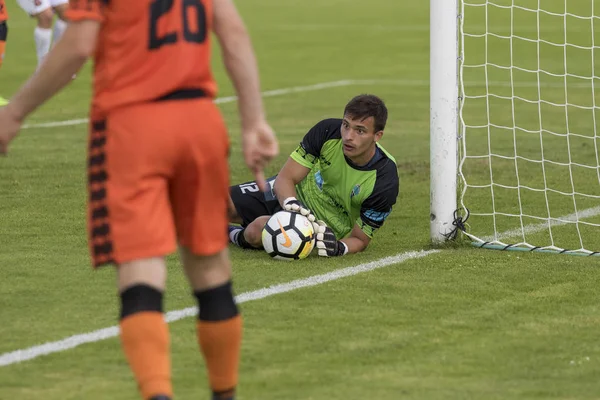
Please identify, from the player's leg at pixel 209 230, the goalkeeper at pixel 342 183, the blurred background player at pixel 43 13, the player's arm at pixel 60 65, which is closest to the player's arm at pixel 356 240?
the goalkeeper at pixel 342 183

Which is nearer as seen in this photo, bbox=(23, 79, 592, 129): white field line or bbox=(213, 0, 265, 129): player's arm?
bbox=(213, 0, 265, 129): player's arm

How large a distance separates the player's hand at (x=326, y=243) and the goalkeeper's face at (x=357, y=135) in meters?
0.48

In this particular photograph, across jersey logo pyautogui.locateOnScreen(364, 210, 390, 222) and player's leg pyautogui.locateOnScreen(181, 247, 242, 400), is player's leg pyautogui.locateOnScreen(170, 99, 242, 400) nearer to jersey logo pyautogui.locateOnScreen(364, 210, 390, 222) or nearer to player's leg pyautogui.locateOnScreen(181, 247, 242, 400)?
player's leg pyautogui.locateOnScreen(181, 247, 242, 400)

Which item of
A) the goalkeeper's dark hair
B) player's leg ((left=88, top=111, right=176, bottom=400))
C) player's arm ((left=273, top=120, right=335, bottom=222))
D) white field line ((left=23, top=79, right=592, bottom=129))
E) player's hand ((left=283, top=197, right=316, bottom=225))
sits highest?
player's leg ((left=88, top=111, right=176, bottom=400))

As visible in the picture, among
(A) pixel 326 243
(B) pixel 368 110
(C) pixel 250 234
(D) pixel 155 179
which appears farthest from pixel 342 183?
(D) pixel 155 179

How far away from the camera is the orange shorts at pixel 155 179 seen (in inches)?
152

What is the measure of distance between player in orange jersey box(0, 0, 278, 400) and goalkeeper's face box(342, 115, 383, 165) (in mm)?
3217

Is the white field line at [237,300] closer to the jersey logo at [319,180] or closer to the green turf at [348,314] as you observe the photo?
the green turf at [348,314]

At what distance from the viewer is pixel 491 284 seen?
262 inches

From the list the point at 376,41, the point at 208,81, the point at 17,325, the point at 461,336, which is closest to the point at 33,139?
the point at 17,325

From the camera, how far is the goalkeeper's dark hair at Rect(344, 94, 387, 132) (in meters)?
7.28

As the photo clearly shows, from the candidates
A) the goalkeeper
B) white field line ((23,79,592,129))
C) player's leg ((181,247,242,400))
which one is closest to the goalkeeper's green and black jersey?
the goalkeeper

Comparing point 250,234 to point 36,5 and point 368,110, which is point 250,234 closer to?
point 368,110

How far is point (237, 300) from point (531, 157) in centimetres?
563
